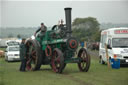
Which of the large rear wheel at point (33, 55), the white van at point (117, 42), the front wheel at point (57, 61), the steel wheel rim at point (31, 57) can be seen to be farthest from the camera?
the white van at point (117, 42)

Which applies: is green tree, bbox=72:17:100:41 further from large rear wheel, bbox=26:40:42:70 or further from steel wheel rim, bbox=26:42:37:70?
steel wheel rim, bbox=26:42:37:70

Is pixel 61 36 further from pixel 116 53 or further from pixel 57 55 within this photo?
pixel 116 53

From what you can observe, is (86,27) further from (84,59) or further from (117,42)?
(84,59)

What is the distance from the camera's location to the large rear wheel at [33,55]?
15325 mm

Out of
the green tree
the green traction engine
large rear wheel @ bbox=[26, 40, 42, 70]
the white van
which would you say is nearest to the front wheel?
the green traction engine

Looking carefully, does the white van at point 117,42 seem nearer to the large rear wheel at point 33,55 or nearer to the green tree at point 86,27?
the large rear wheel at point 33,55

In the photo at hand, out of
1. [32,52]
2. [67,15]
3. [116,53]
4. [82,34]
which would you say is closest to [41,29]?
[32,52]

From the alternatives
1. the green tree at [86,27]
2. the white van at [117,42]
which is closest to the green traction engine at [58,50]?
the white van at [117,42]

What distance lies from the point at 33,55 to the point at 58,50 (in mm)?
2649

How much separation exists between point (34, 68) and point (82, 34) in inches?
3247

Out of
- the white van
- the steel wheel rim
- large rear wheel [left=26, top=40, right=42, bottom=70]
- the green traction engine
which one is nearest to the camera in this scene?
the green traction engine

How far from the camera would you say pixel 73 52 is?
1457 centimetres

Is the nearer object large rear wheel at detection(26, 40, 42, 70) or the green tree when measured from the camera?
large rear wheel at detection(26, 40, 42, 70)

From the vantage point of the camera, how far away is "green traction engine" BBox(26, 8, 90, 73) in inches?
553
